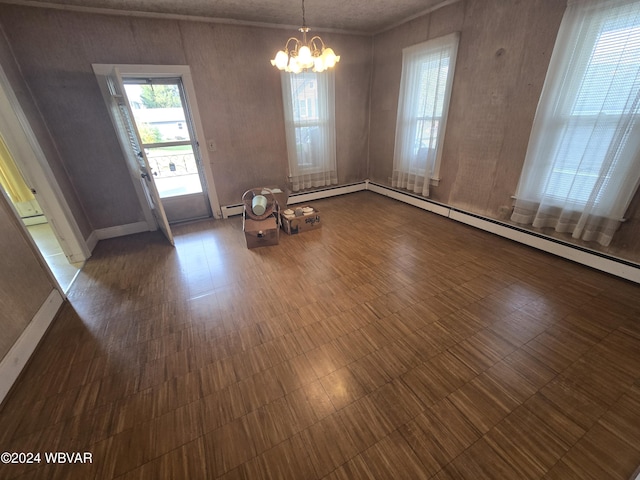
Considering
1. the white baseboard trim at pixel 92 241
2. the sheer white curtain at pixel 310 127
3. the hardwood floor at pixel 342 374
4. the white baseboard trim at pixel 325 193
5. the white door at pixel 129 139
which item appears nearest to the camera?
the hardwood floor at pixel 342 374

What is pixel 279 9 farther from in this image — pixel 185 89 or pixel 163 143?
pixel 163 143

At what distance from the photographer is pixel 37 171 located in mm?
2664

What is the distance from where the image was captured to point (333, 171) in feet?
16.0

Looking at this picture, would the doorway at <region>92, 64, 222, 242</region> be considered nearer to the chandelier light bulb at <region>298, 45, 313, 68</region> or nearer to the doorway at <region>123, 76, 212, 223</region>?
the doorway at <region>123, 76, 212, 223</region>

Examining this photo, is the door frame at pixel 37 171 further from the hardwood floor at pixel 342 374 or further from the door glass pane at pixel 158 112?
the door glass pane at pixel 158 112

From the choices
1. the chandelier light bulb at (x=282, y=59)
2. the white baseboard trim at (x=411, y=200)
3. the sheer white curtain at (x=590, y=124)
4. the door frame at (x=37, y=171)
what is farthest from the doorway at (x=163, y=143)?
the sheer white curtain at (x=590, y=124)

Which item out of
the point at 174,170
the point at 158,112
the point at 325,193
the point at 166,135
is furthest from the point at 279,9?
the point at 325,193

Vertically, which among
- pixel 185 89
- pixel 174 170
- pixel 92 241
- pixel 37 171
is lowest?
pixel 92 241

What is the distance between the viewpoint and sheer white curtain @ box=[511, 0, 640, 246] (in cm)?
205

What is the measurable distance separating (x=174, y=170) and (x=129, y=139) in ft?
3.02

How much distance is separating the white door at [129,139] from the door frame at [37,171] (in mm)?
749

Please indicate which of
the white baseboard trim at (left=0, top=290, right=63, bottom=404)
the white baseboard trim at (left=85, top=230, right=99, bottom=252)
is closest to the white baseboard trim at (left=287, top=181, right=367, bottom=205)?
the white baseboard trim at (left=85, top=230, right=99, bottom=252)

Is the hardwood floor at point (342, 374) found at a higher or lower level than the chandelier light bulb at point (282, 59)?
lower

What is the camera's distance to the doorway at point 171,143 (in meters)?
3.49
